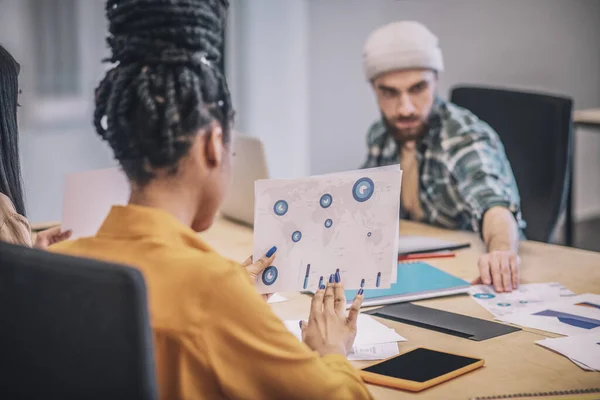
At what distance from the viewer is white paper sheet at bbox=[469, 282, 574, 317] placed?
5.86 ft

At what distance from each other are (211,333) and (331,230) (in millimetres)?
575

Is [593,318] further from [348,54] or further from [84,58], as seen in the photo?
[84,58]

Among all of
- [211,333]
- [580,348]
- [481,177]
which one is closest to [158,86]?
[211,333]

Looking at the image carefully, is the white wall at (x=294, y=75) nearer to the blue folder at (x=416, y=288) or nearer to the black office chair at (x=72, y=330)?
the blue folder at (x=416, y=288)

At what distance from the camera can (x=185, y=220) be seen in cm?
123

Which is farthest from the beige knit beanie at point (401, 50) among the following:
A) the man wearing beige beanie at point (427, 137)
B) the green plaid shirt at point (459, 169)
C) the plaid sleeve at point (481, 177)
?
the plaid sleeve at point (481, 177)

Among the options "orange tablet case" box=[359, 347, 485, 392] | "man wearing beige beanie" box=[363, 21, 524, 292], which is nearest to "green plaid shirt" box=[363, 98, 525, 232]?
"man wearing beige beanie" box=[363, 21, 524, 292]

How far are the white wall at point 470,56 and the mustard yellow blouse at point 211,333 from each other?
2978 mm

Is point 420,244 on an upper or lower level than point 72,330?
lower

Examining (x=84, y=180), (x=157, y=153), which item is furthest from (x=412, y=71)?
(x=157, y=153)

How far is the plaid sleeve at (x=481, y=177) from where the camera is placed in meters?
2.36

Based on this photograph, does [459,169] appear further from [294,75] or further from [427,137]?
[294,75]

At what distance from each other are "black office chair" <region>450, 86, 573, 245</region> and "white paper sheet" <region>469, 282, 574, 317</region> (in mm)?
870

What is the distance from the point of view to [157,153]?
3.85 ft
